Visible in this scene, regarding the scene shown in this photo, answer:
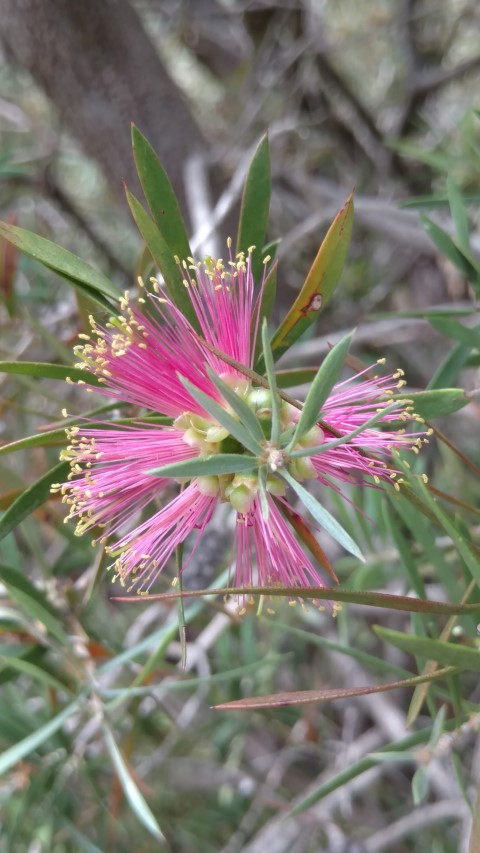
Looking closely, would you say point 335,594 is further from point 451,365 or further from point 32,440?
point 451,365

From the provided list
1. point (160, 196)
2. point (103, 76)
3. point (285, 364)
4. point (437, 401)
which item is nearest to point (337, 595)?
point (437, 401)

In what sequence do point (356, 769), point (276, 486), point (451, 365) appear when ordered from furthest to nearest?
point (451, 365) → point (356, 769) → point (276, 486)

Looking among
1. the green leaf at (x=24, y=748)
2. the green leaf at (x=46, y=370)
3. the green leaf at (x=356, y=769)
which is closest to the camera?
the green leaf at (x=46, y=370)

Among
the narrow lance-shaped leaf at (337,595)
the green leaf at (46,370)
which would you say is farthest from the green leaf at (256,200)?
the narrow lance-shaped leaf at (337,595)

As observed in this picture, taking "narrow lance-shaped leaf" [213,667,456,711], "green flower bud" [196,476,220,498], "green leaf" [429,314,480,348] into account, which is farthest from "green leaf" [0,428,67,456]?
"green leaf" [429,314,480,348]

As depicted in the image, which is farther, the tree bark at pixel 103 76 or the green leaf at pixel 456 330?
the tree bark at pixel 103 76

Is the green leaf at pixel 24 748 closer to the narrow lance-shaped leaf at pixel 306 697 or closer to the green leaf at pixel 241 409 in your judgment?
the narrow lance-shaped leaf at pixel 306 697

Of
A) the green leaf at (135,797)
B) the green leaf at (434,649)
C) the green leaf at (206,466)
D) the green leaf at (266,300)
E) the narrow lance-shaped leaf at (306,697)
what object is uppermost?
the green leaf at (266,300)
